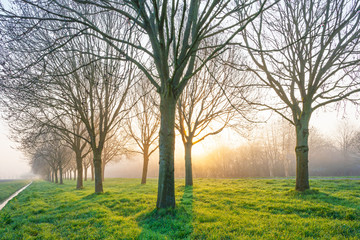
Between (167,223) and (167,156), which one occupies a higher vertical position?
(167,156)

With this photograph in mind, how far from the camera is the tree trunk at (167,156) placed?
18.3 ft

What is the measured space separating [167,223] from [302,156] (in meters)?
6.73

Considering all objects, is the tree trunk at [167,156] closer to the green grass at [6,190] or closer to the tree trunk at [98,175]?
the tree trunk at [98,175]

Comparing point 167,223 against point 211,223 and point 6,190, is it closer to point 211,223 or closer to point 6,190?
point 211,223

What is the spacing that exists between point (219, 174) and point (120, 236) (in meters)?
39.1

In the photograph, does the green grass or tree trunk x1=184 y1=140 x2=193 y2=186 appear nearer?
tree trunk x1=184 y1=140 x2=193 y2=186

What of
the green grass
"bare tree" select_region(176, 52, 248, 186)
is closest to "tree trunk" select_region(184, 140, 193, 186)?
"bare tree" select_region(176, 52, 248, 186)

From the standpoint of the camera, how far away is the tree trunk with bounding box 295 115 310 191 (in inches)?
314

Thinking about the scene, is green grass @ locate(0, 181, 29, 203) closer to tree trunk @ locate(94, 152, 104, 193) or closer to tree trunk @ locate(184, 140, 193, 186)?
tree trunk @ locate(94, 152, 104, 193)

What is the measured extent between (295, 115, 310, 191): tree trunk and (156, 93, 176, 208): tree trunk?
19.4 feet

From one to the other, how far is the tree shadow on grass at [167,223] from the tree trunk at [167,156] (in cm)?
29

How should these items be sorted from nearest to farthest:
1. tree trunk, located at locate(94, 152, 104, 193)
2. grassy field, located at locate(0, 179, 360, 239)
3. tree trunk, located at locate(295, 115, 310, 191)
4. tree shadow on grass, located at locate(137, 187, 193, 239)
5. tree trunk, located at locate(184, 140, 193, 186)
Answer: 1. grassy field, located at locate(0, 179, 360, 239)
2. tree shadow on grass, located at locate(137, 187, 193, 239)
3. tree trunk, located at locate(295, 115, 310, 191)
4. tree trunk, located at locate(94, 152, 104, 193)
5. tree trunk, located at locate(184, 140, 193, 186)

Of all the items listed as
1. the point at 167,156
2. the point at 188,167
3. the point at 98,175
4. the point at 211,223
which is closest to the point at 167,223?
the point at 211,223

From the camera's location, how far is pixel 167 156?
5.67 m
